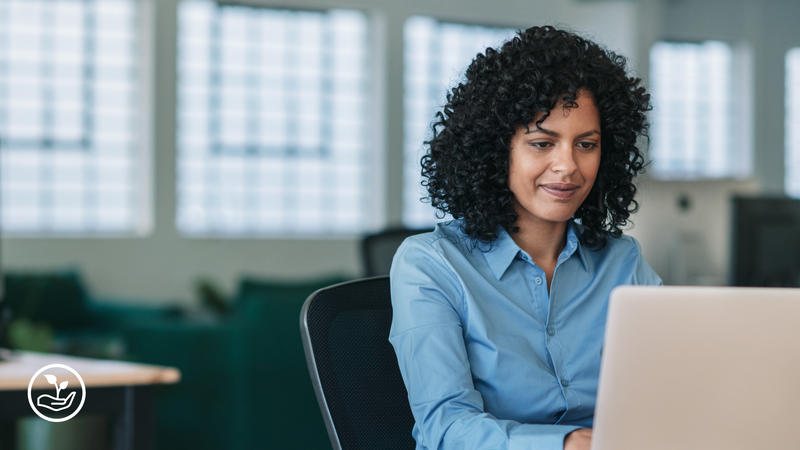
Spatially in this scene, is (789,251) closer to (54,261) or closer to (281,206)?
(281,206)

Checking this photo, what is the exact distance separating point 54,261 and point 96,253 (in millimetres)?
266

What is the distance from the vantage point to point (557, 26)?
154 cm

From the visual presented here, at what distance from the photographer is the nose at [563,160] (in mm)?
1395

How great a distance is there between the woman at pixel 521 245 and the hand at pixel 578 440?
13 centimetres

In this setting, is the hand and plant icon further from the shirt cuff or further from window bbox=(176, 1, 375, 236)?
window bbox=(176, 1, 375, 236)

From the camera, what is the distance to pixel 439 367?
4.15 feet

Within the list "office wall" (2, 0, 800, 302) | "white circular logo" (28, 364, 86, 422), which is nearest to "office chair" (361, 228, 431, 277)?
"white circular logo" (28, 364, 86, 422)

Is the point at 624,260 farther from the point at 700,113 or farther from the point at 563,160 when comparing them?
the point at 700,113

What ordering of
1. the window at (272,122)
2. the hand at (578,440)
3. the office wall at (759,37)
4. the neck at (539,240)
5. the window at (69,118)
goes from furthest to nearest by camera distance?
1. the office wall at (759,37)
2. the window at (272,122)
3. the window at (69,118)
4. the neck at (539,240)
5. the hand at (578,440)

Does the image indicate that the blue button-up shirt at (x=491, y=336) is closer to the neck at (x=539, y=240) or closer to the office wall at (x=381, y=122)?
the neck at (x=539, y=240)

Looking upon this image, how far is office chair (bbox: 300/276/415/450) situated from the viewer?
1357 millimetres

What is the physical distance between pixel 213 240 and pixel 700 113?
4051mm

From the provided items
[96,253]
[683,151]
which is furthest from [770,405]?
[683,151]

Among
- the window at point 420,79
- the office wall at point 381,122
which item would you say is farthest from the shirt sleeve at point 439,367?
the window at point 420,79
